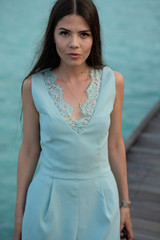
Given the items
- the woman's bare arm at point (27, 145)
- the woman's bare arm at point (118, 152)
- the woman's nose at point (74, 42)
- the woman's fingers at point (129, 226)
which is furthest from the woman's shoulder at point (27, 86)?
the woman's fingers at point (129, 226)

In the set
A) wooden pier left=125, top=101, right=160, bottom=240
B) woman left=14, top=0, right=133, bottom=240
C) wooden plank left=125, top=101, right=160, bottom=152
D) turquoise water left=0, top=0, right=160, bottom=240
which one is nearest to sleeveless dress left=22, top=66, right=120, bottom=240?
woman left=14, top=0, right=133, bottom=240

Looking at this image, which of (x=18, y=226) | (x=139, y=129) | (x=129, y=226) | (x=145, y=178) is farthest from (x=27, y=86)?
(x=139, y=129)

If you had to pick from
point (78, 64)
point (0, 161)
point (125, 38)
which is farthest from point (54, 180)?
point (125, 38)

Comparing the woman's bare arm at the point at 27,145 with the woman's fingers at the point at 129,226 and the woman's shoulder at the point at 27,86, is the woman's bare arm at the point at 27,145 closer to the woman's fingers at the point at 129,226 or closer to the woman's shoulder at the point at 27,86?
the woman's shoulder at the point at 27,86

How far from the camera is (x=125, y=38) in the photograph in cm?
1269

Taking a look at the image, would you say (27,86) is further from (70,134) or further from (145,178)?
(145,178)

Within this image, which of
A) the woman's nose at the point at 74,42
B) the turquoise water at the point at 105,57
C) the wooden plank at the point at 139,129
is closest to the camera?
the woman's nose at the point at 74,42

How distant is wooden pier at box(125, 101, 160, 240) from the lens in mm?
2678

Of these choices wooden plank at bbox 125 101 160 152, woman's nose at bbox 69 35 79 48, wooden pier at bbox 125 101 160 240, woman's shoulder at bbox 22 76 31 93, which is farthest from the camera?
wooden plank at bbox 125 101 160 152

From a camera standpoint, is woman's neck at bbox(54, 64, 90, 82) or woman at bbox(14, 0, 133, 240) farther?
woman's neck at bbox(54, 64, 90, 82)

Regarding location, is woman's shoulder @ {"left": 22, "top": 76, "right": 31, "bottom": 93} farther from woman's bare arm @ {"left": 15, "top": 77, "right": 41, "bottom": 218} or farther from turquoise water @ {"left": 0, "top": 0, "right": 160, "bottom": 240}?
turquoise water @ {"left": 0, "top": 0, "right": 160, "bottom": 240}

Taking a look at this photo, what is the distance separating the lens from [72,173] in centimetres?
137

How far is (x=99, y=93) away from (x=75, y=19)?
0.29 m

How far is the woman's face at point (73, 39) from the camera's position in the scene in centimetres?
132
